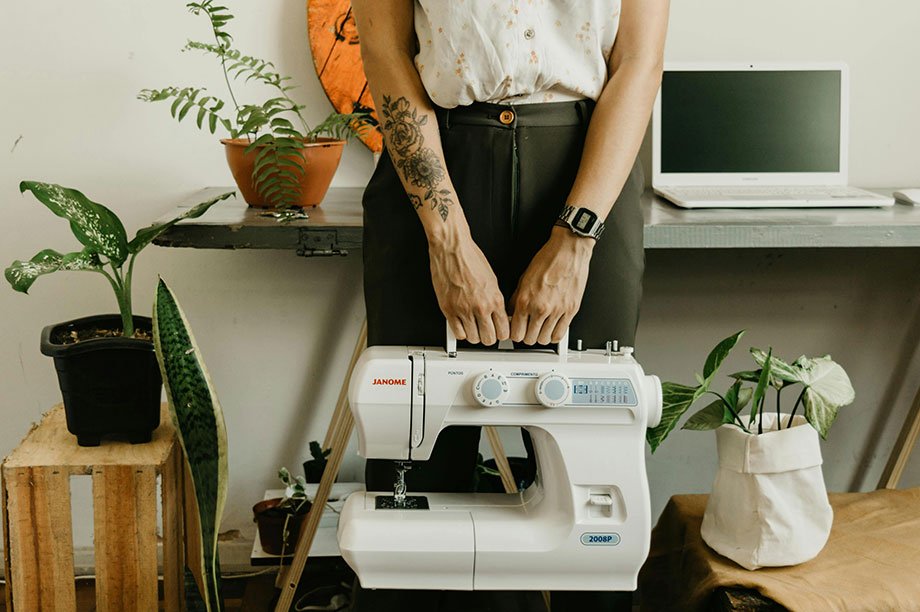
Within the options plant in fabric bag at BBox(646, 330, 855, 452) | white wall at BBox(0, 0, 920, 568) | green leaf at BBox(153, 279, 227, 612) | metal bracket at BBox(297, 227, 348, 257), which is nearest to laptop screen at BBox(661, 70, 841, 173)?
white wall at BBox(0, 0, 920, 568)

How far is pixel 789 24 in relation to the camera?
2283 mm

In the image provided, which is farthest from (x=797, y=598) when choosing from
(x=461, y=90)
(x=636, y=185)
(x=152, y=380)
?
(x=152, y=380)

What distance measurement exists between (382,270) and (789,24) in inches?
51.5

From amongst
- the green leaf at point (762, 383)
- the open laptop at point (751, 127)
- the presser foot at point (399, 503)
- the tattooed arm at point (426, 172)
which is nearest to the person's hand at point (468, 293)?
the tattooed arm at point (426, 172)

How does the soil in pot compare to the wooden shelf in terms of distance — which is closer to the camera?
the wooden shelf

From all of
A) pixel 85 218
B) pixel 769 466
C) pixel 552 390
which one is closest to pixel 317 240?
pixel 85 218

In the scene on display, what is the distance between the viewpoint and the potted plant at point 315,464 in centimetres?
229

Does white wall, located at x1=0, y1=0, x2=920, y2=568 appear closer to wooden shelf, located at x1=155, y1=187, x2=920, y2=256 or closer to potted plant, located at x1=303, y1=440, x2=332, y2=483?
Result: potted plant, located at x1=303, y1=440, x2=332, y2=483

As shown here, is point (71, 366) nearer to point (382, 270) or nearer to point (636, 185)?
point (382, 270)

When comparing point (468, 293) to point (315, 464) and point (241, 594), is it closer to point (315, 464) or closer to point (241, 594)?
point (315, 464)

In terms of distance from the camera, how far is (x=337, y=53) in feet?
7.20

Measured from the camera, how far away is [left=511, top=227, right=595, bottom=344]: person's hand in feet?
4.47

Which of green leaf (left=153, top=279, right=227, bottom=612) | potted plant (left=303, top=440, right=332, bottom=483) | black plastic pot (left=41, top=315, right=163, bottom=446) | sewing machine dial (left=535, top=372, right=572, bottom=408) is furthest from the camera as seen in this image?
potted plant (left=303, top=440, right=332, bottom=483)

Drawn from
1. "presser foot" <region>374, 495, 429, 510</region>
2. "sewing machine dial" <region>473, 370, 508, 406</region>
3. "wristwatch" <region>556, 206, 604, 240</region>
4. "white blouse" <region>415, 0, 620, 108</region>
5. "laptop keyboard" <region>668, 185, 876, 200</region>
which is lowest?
"presser foot" <region>374, 495, 429, 510</region>
